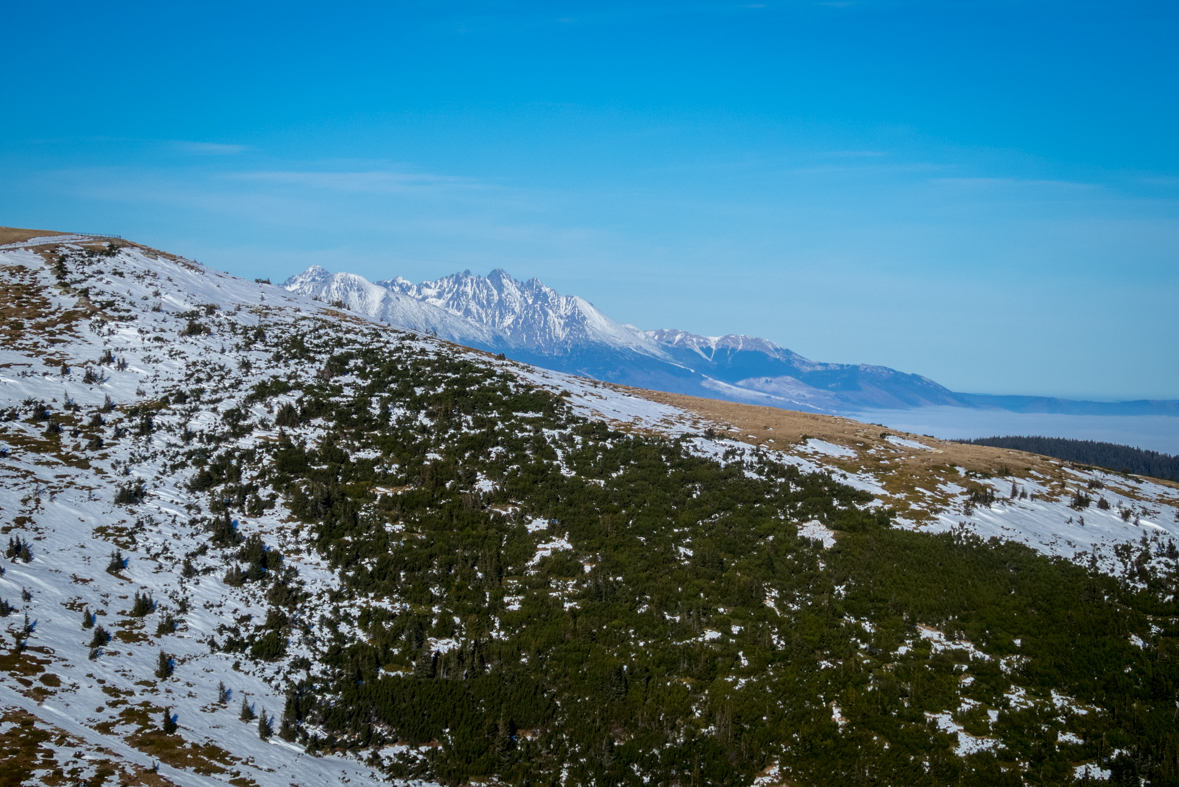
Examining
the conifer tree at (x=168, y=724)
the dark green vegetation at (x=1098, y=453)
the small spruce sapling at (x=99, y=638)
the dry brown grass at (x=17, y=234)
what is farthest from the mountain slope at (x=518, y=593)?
the dark green vegetation at (x=1098, y=453)

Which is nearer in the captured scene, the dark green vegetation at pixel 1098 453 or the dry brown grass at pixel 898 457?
the dry brown grass at pixel 898 457

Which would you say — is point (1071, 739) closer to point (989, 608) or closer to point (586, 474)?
point (989, 608)

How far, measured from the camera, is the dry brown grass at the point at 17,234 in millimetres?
49088

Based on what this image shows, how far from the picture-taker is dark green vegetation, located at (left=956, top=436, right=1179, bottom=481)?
122 meters

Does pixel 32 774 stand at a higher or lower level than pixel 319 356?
lower

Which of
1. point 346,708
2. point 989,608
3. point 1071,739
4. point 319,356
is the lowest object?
point 346,708

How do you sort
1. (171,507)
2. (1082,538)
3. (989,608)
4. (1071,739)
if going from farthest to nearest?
1. (1082,538)
2. (171,507)
3. (989,608)
4. (1071,739)

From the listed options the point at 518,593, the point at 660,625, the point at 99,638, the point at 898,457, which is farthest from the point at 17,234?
the point at 898,457

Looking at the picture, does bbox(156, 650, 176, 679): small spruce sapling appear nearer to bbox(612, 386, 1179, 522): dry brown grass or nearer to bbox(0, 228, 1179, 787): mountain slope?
bbox(0, 228, 1179, 787): mountain slope

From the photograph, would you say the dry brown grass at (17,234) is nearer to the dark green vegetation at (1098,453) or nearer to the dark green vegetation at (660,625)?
the dark green vegetation at (660,625)

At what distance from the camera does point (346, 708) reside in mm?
18453

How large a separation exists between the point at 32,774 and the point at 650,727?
14271mm

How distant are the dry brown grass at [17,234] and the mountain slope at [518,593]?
1655cm

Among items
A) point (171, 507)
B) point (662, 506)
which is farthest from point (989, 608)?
point (171, 507)
